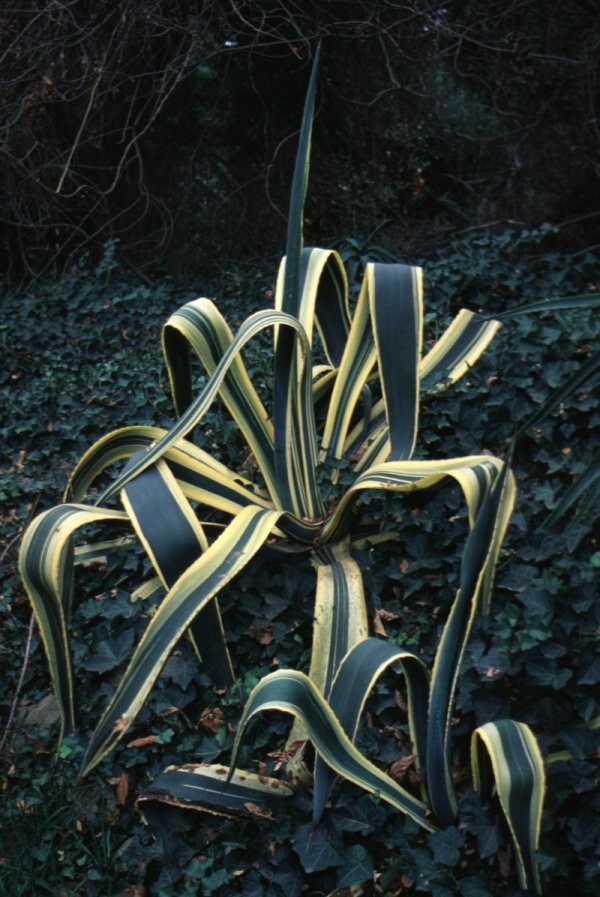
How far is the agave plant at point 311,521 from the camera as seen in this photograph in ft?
5.54

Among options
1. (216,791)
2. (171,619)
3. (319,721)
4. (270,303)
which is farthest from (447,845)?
(270,303)

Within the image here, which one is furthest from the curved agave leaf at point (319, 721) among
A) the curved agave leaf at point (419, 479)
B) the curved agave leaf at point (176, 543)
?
the curved agave leaf at point (419, 479)

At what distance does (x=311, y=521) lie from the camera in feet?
7.74

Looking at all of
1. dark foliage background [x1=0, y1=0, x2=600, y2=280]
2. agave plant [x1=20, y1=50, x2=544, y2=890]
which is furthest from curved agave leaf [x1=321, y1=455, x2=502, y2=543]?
dark foliage background [x1=0, y1=0, x2=600, y2=280]

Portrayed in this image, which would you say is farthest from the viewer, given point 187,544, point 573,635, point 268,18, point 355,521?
point 268,18

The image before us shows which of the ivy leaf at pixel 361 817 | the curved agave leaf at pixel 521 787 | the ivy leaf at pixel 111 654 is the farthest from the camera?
the ivy leaf at pixel 111 654

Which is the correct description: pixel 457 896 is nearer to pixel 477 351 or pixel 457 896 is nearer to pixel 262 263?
pixel 477 351

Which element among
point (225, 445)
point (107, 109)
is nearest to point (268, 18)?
point (107, 109)

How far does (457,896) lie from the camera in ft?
5.55

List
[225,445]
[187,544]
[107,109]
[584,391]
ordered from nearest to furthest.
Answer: [187,544] < [584,391] < [225,445] < [107,109]

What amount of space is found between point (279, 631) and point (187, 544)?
327 millimetres

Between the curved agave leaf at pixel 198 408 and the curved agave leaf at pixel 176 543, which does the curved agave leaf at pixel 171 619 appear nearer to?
the curved agave leaf at pixel 176 543

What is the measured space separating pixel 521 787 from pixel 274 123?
4006mm

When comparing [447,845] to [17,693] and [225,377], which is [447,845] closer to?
[17,693]
